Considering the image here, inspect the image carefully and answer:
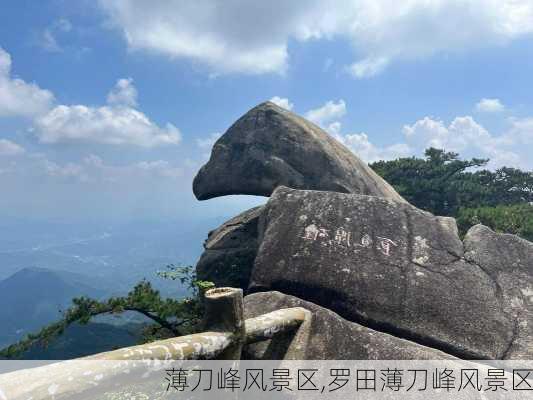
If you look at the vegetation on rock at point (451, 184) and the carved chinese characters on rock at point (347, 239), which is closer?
the carved chinese characters on rock at point (347, 239)

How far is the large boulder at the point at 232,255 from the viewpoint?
14455 millimetres

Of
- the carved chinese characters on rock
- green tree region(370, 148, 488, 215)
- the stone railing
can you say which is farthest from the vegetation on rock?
the stone railing

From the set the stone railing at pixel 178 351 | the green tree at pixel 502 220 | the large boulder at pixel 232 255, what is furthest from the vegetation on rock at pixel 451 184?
the stone railing at pixel 178 351

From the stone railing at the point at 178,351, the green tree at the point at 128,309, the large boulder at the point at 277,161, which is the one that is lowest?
the green tree at the point at 128,309

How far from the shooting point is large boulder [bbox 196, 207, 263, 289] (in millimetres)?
14455

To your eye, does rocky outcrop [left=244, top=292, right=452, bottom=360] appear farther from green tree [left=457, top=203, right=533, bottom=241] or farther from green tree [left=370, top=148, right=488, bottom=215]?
green tree [left=370, top=148, right=488, bottom=215]

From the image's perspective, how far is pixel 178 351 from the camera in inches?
184

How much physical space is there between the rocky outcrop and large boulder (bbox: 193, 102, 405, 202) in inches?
414

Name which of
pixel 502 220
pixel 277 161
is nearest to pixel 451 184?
pixel 502 220

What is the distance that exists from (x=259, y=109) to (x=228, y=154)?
8.67 feet

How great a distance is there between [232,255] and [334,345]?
8.71m

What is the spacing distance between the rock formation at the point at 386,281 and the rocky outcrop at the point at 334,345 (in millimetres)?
18

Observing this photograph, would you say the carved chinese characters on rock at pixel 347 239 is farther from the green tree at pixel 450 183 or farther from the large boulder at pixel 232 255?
the green tree at pixel 450 183

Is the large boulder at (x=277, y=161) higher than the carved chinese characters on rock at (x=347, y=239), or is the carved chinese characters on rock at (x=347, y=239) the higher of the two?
the large boulder at (x=277, y=161)
